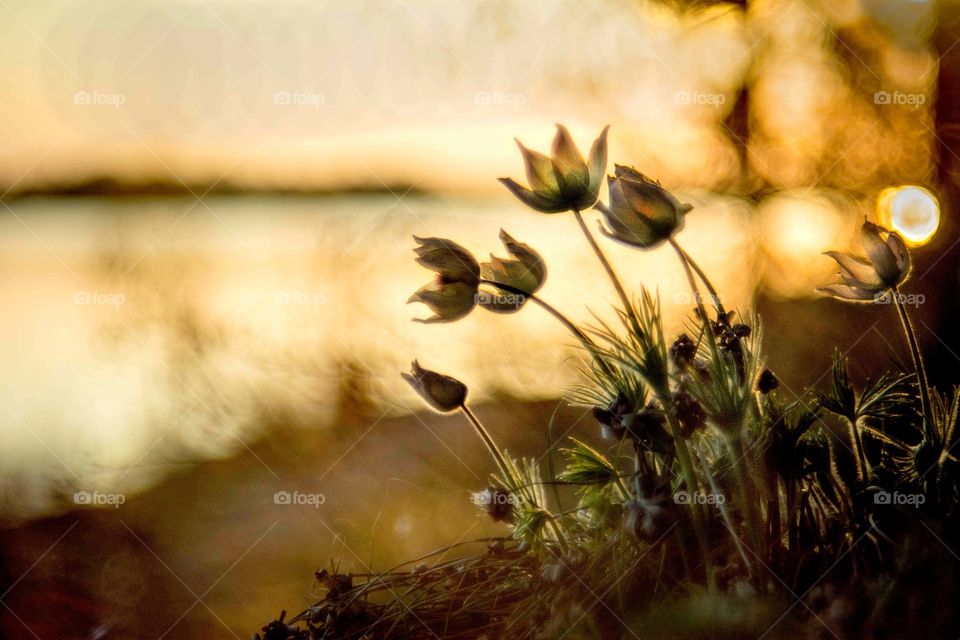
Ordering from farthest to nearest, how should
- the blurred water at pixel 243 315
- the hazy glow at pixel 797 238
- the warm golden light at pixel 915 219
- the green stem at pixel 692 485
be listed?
1. the hazy glow at pixel 797 238
2. the blurred water at pixel 243 315
3. the warm golden light at pixel 915 219
4. the green stem at pixel 692 485

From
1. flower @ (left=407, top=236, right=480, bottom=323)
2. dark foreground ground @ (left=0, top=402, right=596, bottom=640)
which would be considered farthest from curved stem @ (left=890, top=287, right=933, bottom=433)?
dark foreground ground @ (left=0, top=402, right=596, bottom=640)

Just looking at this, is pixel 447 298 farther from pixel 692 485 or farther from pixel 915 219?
pixel 915 219

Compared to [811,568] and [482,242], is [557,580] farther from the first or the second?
[482,242]

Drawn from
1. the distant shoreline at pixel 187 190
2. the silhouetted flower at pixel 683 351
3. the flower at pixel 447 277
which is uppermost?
the distant shoreline at pixel 187 190

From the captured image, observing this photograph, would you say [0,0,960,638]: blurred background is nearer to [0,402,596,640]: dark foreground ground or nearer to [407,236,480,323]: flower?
[0,402,596,640]: dark foreground ground

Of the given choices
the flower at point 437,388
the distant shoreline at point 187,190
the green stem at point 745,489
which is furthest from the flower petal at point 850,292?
the distant shoreline at point 187,190

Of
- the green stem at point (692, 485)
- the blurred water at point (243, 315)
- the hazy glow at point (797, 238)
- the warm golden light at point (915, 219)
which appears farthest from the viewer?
the hazy glow at point (797, 238)

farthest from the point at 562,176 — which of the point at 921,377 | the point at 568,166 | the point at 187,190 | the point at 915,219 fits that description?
the point at 187,190

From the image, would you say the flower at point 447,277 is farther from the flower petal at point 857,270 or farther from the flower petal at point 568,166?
the flower petal at point 857,270
